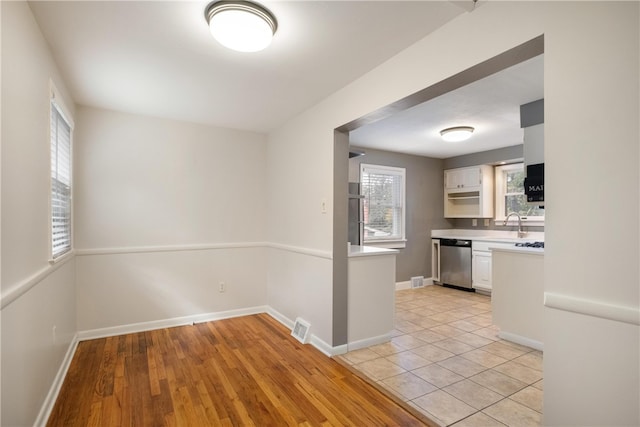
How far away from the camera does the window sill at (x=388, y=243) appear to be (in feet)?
17.6

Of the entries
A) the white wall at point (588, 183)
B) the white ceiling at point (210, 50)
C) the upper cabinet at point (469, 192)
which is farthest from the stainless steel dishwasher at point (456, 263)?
the white wall at point (588, 183)

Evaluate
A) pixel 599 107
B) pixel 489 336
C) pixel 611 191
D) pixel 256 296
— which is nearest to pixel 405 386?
pixel 489 336

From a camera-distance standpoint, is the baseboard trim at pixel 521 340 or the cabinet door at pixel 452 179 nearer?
the baseboard trim at pixel 521 340

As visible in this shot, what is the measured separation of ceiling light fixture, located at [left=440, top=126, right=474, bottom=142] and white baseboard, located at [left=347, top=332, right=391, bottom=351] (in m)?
2.64

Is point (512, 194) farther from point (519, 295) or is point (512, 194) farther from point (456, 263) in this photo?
point (519, 295)

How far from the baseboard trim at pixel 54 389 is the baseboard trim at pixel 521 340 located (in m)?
3.87

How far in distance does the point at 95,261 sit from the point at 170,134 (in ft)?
5.26

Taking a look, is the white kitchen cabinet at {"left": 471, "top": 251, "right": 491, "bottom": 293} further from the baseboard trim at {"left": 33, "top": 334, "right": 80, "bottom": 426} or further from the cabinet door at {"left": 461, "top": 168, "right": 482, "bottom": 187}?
the baseboard trim at {"left": 33, "top": 334, "right": 80, "bottom": 426}

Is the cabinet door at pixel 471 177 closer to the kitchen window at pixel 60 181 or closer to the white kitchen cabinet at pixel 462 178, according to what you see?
the white kitchen cabinet at pixel 462 178

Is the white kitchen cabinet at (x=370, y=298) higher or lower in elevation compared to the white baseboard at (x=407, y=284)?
higher

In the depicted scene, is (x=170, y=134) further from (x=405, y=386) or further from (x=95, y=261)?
(x=405, y=386)

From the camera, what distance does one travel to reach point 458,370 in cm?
261

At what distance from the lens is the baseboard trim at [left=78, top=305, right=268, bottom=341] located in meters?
3.27

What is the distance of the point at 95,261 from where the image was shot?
329 centimetres
